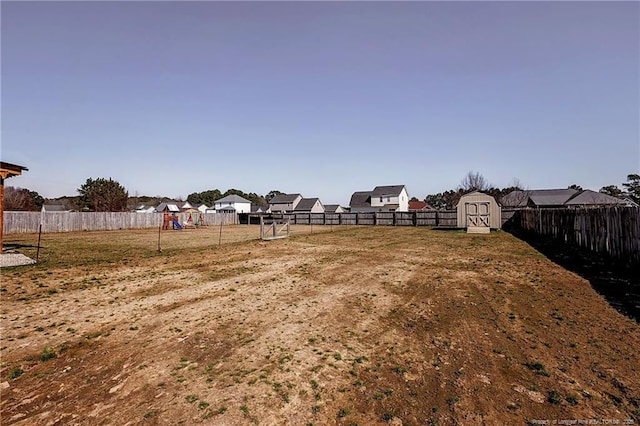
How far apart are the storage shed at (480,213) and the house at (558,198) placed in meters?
22.1

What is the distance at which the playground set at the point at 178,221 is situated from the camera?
124ft

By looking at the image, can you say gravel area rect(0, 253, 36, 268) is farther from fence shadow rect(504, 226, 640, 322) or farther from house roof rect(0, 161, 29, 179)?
fence shadow rect(504, 226, 640, 322)

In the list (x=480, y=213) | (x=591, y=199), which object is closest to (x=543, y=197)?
(x=591, y=199)

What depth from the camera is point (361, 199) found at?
233 feet

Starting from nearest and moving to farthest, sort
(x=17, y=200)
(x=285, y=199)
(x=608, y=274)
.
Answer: (x=608, y=274) < (x=17, y=200) < (x=285, y=199)

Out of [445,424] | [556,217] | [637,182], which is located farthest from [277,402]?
[637,182]

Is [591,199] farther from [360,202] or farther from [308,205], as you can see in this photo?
[308,205]

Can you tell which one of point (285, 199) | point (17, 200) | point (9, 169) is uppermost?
point (285, 199)

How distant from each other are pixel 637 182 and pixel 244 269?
75.3 metres

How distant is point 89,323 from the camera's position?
6129mm

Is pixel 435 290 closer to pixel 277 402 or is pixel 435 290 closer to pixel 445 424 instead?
pixel 445 424

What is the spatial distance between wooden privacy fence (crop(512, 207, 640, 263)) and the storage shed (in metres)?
8.18

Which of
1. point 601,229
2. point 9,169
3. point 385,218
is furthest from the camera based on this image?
point 385,218

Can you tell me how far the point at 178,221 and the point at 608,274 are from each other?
132 ft
